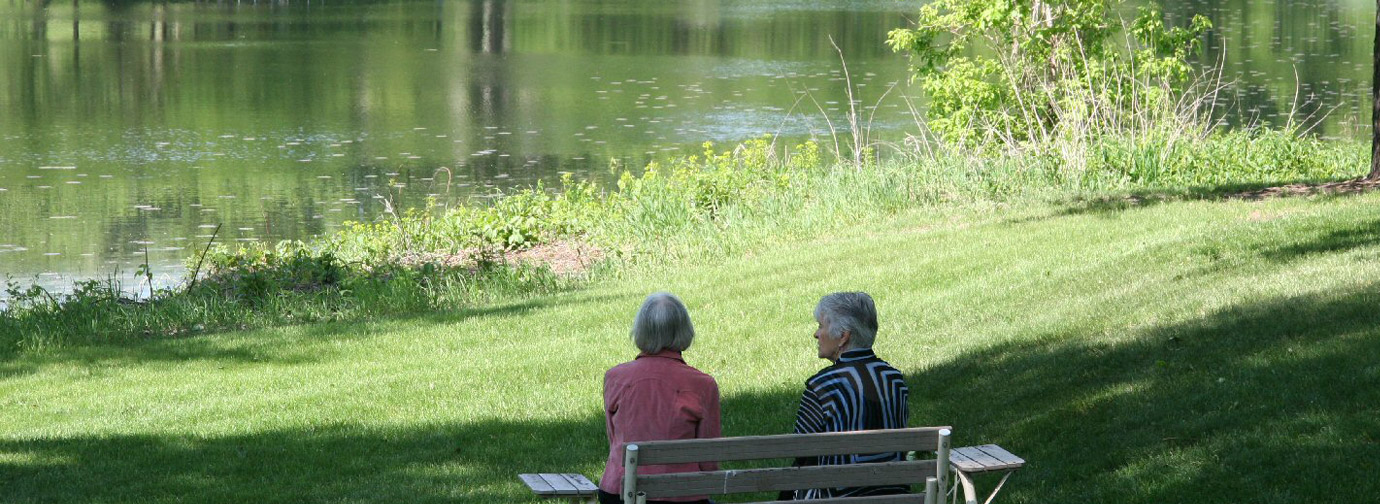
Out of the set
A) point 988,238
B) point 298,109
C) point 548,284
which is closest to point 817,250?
point 988,238

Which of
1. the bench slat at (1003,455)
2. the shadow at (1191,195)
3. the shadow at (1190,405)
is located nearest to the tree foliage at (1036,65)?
the shadow at (1191,195)

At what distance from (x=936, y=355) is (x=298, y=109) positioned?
79.5 feet

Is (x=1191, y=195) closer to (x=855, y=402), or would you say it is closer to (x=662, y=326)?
(x=855, y=402)

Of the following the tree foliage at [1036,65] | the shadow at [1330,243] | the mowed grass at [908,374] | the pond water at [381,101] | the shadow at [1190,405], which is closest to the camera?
the shadow at [1190,405]

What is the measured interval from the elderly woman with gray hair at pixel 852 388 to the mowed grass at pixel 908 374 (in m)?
1.29

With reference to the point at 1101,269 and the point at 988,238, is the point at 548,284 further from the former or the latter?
the point at 1101,269

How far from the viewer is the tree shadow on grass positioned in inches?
214

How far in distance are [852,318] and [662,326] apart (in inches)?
23.6

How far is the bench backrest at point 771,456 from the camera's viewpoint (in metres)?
3.95

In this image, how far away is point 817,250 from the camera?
12.3m

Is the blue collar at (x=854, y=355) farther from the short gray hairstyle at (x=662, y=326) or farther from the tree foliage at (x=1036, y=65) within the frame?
the tree foliage at (x=1036, y=65)

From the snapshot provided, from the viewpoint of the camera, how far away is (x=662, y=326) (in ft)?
14.7

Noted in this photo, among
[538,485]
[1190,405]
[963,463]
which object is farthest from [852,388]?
[1190,405]

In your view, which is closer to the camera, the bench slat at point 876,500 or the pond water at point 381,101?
the bench slat at point 876,500
